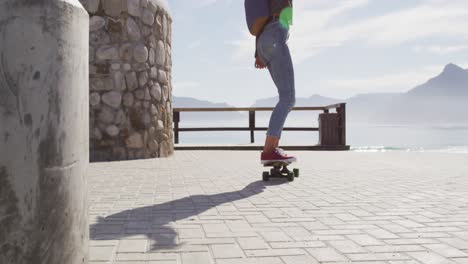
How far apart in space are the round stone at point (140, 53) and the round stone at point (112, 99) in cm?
70

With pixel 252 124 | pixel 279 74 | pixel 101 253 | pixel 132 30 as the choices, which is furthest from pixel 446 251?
pixel 252 124

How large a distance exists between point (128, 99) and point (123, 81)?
0.31 m

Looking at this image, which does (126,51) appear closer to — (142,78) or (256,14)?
(142,78)

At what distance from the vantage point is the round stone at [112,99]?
6.96 m

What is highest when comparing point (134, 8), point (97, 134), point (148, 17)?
point (134, 8)

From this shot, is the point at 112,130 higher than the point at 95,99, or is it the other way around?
the point at 95,99

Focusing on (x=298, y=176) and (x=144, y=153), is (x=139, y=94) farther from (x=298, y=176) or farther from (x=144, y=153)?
(x=298, y=176)

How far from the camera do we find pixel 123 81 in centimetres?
708

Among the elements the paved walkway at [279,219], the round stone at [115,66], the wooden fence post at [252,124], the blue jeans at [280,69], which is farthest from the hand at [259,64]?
the wooden fence post at [252,124]

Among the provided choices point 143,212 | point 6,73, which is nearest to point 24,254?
point 6,73

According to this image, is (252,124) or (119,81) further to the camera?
(252,124)

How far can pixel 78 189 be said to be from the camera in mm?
1561

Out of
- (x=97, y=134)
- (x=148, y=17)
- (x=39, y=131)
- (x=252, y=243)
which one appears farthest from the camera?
(x=148, y=17)

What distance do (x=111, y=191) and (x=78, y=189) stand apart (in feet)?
7.79
